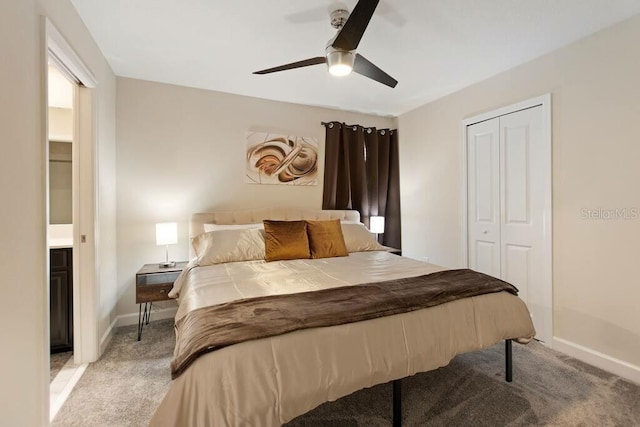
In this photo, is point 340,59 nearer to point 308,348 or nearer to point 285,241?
point 285,241

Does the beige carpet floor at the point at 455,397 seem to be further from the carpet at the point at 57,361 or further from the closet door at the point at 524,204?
the closet door at the point at 524,204

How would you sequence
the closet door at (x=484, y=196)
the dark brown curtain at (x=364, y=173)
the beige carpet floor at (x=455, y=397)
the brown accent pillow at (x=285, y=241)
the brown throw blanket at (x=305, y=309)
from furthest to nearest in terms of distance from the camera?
the dark brown curtain at (x=364, y=173) < the closet door at (x=484, y=196) < the brown accent pillow at (x=285, y=241) < the beige carpet floor at (x=455, y=397) < the brown throw blanket at (x=305, y=309)

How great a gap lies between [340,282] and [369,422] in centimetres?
80

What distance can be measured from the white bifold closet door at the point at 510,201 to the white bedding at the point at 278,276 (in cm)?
111

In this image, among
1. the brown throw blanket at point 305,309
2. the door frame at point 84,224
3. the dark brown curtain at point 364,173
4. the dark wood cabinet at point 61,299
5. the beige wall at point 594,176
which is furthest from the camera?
the dark brown curtain at point 364,173

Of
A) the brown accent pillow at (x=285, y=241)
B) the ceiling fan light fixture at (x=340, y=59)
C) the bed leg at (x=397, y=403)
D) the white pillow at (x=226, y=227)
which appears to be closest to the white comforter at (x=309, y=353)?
the bed leg at (x=397, y=403)

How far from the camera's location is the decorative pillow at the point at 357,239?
3.17 meters

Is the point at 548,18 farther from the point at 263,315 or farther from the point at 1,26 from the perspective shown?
the point at 1,26

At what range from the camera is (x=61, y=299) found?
2336 mm

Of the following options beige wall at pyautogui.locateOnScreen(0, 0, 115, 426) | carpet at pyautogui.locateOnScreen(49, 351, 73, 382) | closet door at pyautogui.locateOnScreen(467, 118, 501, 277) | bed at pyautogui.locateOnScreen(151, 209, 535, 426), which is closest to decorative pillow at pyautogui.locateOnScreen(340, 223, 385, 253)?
bed at pyautogui.locateOnScreen(151, 209, 535, 426)

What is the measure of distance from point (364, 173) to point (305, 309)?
292 centimetres

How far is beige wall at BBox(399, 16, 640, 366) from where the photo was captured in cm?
209

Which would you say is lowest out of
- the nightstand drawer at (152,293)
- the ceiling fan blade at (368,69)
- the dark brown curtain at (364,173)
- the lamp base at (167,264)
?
the nightstand drawer at (152,293)

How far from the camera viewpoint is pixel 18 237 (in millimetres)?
1303
